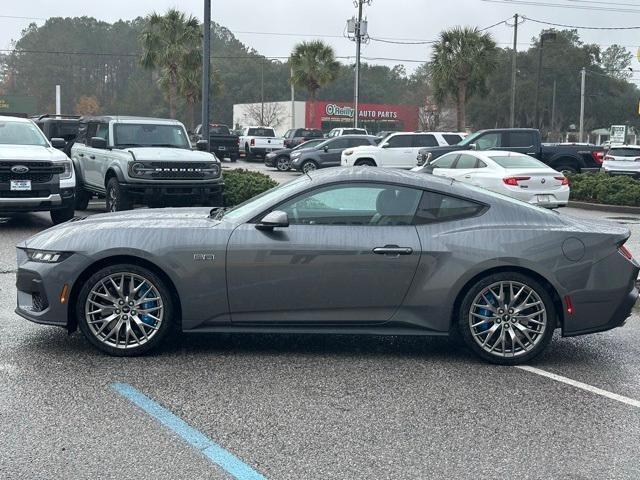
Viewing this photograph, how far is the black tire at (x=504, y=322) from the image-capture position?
610 centimetres

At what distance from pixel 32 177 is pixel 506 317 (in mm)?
9325

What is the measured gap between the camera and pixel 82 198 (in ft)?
56.3

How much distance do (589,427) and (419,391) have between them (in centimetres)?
113

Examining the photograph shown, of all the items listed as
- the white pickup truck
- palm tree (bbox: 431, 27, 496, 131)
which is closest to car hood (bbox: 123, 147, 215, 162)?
the white pickup truck

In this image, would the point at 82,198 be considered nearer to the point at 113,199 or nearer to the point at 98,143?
the point at 98,143

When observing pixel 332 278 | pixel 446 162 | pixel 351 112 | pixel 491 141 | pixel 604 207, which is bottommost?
pixel 604 207

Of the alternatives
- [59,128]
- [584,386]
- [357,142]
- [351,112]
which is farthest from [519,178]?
[351,112]

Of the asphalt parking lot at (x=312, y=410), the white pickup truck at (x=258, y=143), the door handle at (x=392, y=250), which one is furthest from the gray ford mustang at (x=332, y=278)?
the white pickup truck at (x=258, y=143)

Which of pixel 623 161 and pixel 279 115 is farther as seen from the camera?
pixel 279 115

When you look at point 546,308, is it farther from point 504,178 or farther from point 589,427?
→ point 504,178

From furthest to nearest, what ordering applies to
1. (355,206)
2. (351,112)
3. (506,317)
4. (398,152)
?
(351,112), (398,152), (355,206), (506,317)

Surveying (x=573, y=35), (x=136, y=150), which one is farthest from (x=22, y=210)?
(x=573, y=35)

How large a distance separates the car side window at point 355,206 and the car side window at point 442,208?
0.06m

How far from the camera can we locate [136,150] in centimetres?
1473
